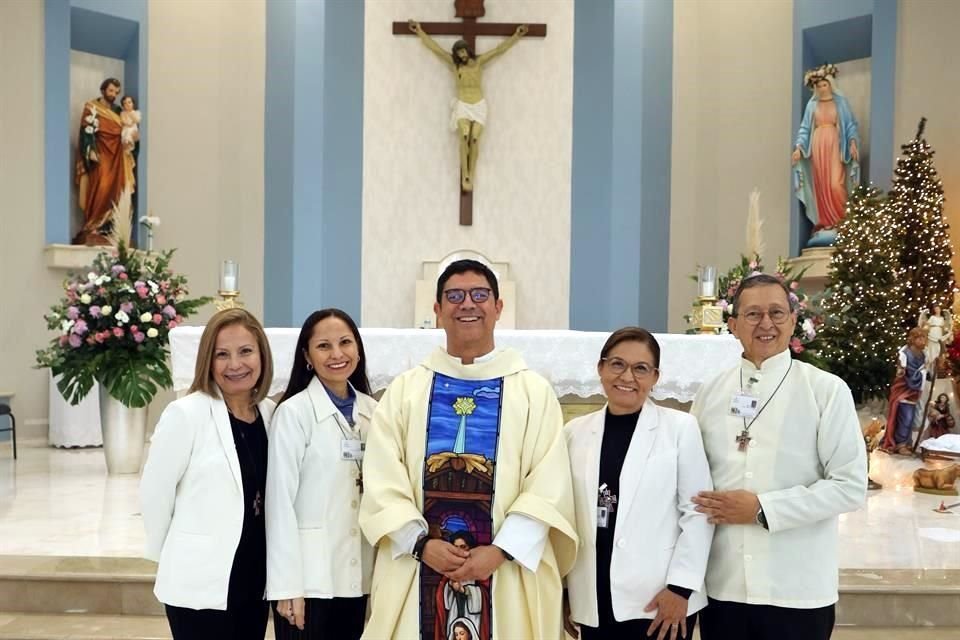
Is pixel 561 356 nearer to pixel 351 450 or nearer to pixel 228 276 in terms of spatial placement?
pixel 228 276

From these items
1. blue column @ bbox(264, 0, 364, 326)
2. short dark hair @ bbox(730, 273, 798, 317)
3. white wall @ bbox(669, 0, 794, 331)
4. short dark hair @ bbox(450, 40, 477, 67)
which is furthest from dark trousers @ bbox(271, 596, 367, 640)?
white wall @ bbox(669, 0, 794, 331)

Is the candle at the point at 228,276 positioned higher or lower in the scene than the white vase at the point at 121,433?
higher

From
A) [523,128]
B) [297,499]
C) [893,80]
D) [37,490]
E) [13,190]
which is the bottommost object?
[37,490]

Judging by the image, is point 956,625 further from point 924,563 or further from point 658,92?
point 658,92

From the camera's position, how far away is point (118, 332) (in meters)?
6.37

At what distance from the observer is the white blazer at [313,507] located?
2473mm

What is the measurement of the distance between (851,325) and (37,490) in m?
6.58

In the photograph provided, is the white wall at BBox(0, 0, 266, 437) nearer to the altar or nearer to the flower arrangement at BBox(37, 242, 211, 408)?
the flower arrangement at BBox(37, 242, 211, 408)

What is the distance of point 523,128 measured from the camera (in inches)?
347

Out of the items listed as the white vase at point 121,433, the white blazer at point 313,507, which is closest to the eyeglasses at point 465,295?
the white blazer at point 313,507

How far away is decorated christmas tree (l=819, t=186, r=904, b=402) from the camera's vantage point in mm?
8203

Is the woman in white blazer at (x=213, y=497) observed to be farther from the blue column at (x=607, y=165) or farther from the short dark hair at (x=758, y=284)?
the blue column at (x=607, y=165)

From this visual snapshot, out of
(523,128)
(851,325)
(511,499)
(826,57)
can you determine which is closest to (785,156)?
(826,57)

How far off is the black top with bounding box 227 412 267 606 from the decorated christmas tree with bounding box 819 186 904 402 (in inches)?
256
